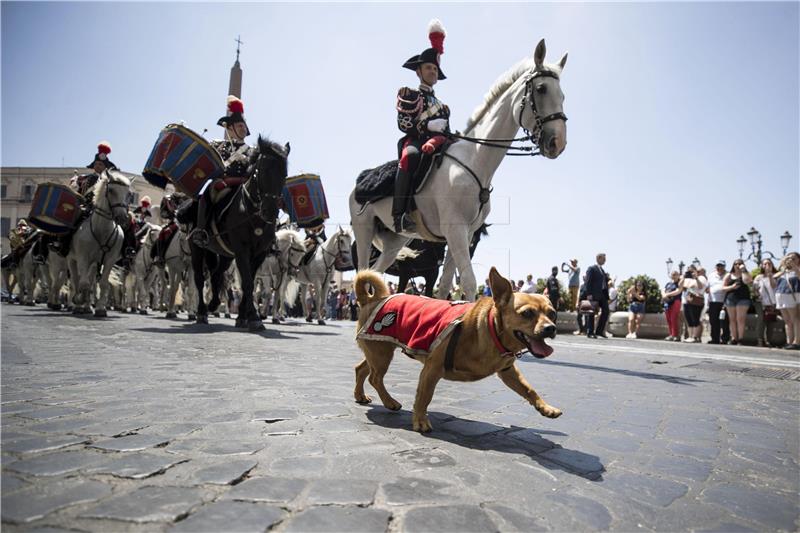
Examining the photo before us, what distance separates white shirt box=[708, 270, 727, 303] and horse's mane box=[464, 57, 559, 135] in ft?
34.5

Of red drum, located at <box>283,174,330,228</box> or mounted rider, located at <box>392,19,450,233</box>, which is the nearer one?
mounted rider, located at <box>392,19,450,233</box>

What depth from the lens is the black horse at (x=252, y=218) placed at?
8.24 m

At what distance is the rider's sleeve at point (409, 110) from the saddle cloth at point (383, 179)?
0.53m

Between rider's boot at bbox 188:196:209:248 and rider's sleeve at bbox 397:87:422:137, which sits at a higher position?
rider's sleeve at bbox 397:87:422:137

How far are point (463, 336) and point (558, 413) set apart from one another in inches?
25.0

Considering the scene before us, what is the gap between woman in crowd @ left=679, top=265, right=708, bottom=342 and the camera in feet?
44.9

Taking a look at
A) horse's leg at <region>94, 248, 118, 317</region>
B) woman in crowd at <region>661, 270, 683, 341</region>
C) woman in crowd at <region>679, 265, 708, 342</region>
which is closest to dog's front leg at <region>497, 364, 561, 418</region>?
horse's leg at <region>94, 248, 118, 317</region>

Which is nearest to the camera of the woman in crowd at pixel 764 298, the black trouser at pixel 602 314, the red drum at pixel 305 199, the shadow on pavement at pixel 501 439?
the shadow on pavement at pixel 501 439

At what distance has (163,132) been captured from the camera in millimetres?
9203

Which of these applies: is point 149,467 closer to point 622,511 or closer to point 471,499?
point 471,499

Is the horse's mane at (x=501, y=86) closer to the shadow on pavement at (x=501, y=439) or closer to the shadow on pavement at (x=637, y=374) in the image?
the shadow on pavement at (x=637, y=374)

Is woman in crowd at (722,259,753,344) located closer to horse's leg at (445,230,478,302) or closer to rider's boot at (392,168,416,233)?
horse's leg at (445,230,478,302)

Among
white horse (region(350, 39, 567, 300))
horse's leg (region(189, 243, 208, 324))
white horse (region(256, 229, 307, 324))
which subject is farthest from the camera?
white horse (region(256, 229, 307, 324))

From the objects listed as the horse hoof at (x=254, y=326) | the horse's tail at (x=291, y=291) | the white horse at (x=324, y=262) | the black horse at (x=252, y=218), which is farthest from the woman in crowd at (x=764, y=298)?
the horse's tail at (x=291, y=291)
